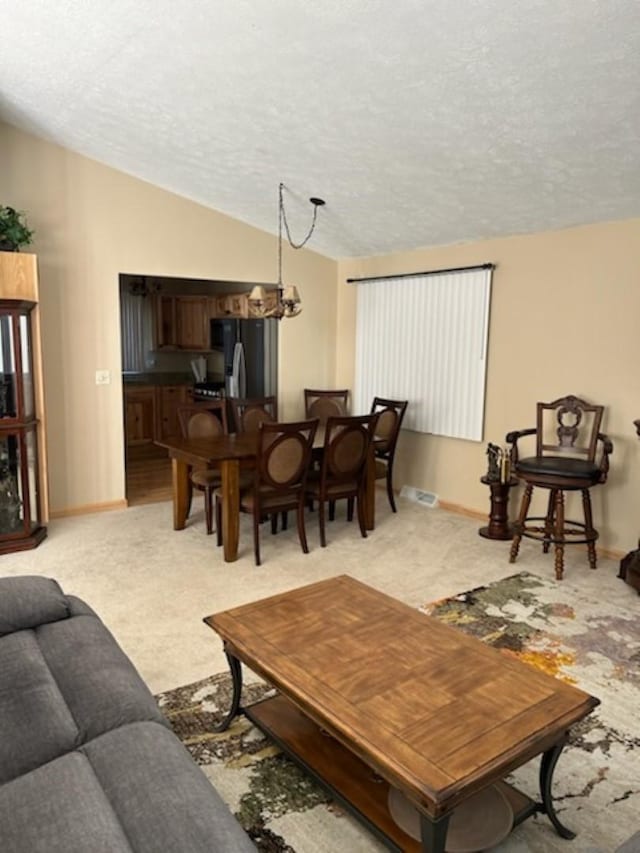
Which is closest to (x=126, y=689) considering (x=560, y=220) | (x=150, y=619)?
(x=150, y=619)

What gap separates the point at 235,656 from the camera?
213 cm

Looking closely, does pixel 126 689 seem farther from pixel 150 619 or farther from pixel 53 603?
pixel 150 619

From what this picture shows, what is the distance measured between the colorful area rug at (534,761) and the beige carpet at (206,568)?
0.36 metres

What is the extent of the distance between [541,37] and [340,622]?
2.34m

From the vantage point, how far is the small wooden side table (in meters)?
4.53

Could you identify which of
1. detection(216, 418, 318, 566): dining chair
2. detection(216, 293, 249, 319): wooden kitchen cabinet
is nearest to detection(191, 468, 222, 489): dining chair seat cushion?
detection(216, 418, 318, 566): dining chair

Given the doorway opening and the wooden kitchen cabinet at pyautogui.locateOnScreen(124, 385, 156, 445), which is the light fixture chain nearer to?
the doorway opening

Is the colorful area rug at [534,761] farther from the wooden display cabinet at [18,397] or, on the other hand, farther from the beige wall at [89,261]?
the beige wall at [89,261]

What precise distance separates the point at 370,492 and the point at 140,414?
3.89 m

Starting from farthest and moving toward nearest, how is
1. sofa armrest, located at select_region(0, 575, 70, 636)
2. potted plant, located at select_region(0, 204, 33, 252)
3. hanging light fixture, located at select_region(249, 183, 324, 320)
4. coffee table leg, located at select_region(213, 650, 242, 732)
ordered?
hanging light fixture, located at select_region(249, 183, 324, 320) → potted plant, located at select_region(0, 204, 33, 252) → coffee table leg, located at select_region(213, 650, 242, 732) → sofa armrest, located at select_region(0, 575, 70, 636)

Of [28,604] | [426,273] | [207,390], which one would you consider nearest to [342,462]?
[426,273]

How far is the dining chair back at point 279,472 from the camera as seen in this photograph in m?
3.92

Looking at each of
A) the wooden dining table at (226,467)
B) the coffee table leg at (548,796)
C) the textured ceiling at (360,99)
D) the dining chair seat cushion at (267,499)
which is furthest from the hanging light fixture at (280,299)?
the coffee table leg at (548,796)

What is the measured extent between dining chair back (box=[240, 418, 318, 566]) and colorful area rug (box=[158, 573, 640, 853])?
4.21 ft
